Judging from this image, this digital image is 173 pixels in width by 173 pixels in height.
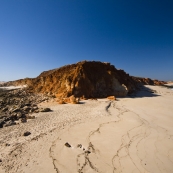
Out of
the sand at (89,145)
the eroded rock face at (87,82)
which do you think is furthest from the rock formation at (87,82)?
the sand at (89,145)

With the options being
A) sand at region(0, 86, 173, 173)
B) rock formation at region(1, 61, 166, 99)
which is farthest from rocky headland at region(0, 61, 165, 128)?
sand at region(0, 86, 173, 173)

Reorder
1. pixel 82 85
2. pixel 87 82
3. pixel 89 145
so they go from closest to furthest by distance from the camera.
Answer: pixel 89 145 < pixel 82 85 < pixel 87 82

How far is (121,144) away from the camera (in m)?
7.96

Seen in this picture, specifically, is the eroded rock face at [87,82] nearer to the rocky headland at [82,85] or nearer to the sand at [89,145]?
the rocky headland at [82,85]

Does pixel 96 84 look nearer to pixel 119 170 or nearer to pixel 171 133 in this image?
pixel 171 133

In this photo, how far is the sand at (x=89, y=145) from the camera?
20.6 feet

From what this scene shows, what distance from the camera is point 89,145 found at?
309 inches

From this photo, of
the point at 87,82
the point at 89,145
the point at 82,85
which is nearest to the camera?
the point at 89,145

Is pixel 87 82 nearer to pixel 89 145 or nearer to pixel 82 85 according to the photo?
pixel 82 85

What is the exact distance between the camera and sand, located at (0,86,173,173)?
20.6ft

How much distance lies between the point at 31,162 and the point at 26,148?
1268 millimetres

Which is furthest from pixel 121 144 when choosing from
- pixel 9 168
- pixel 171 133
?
pixel 9 168

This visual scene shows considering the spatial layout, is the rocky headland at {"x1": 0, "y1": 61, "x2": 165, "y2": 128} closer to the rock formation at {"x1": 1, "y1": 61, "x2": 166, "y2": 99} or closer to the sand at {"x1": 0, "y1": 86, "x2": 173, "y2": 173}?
the rock formation at {"x1": 1, "y1": 61, "x2": 166, "y2": 99}

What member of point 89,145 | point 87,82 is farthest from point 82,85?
point 89,145
